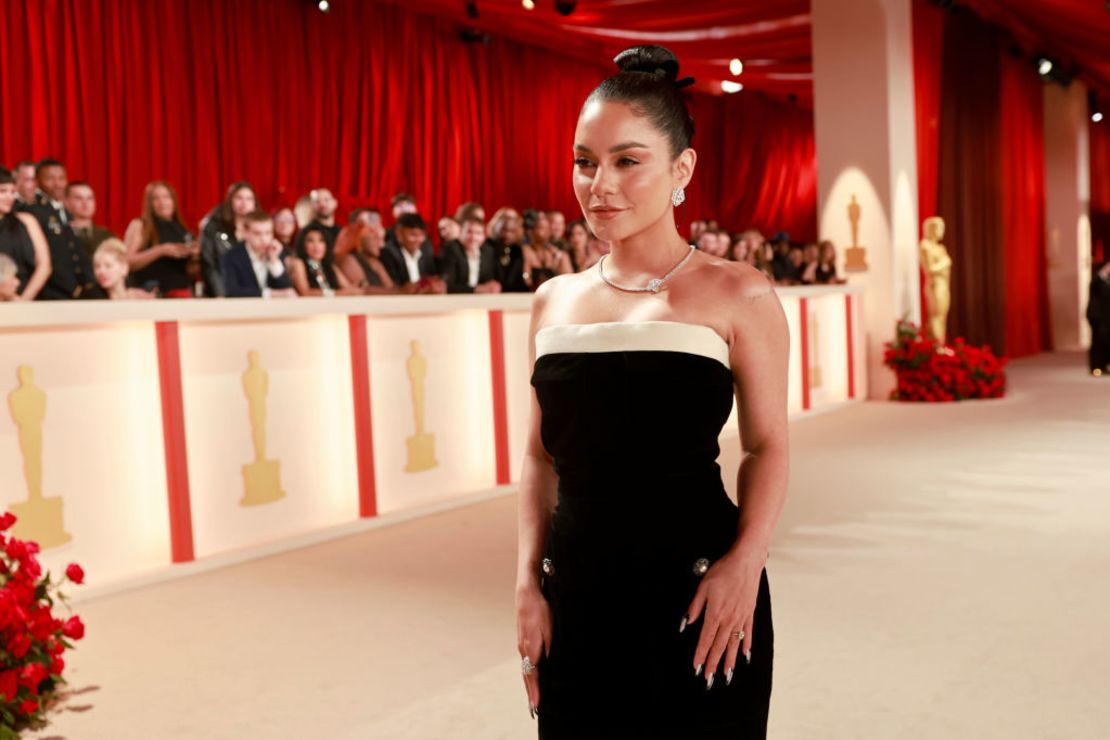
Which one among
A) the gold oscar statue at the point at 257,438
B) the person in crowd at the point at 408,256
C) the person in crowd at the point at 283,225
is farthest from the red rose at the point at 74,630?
Answer: the person in crowd at the point at 408,256

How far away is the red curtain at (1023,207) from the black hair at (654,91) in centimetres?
1443

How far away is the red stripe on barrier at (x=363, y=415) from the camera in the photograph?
16.6ft

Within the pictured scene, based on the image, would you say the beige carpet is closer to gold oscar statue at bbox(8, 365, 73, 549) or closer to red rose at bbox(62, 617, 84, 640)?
red rose at bbox(62, 617, 84, 640)

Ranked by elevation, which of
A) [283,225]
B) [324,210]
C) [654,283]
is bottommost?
[654,283]

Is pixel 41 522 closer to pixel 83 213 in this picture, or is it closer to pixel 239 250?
pixel 239 250

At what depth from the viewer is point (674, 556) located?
1256 mm

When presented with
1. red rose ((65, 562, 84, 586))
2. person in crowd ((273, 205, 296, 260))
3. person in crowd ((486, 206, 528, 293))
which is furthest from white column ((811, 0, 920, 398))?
red rose ((65, 562, 84, 586))

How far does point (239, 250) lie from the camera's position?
18.7 ft

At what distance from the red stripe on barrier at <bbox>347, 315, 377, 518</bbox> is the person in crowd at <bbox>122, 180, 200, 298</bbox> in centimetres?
156

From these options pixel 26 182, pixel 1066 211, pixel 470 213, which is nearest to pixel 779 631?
pixel 470 213

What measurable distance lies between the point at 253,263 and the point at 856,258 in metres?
6.38

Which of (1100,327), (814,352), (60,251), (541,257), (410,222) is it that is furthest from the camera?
(1100,327)

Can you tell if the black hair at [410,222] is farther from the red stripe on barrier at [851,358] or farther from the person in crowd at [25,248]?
the red stripe on barrier at [851,358]

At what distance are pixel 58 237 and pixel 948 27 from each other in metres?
10.1
